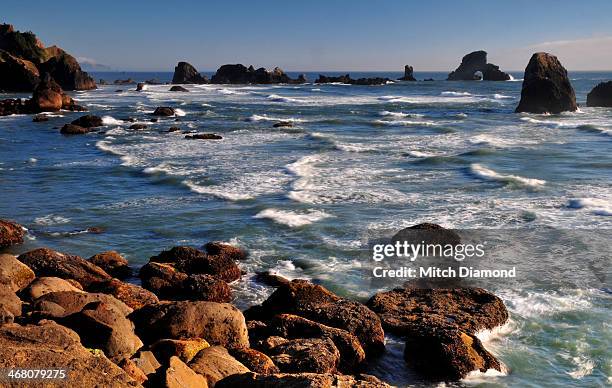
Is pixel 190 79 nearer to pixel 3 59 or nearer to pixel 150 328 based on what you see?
pixel 3 59

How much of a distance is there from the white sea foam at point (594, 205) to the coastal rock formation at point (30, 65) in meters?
77.1

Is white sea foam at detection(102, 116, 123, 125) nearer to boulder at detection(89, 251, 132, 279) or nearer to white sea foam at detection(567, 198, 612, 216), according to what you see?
boulder at detection(89, 251, 132, 279)

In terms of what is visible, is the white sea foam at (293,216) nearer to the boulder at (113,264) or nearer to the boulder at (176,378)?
the boulder at (113,264)

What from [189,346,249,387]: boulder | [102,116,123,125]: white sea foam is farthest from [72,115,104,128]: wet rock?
[189,346,249,387]: boulder

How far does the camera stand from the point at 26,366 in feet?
17.8

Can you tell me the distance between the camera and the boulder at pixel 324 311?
955cm

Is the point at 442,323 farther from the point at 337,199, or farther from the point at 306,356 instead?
the point at 337,199

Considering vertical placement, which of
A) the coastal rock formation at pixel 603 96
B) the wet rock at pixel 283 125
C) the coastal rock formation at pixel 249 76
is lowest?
the wet rock at pixel 283 125

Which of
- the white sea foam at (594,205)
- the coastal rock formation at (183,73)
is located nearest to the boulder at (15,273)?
the white sea foam at (594,205)

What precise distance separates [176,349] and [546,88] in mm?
53000

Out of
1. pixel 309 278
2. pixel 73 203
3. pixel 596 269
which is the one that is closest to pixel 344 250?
pixel 309 278

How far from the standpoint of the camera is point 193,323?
855 cm

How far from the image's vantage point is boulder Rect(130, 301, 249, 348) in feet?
27.7

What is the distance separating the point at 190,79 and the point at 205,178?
117442 mm
